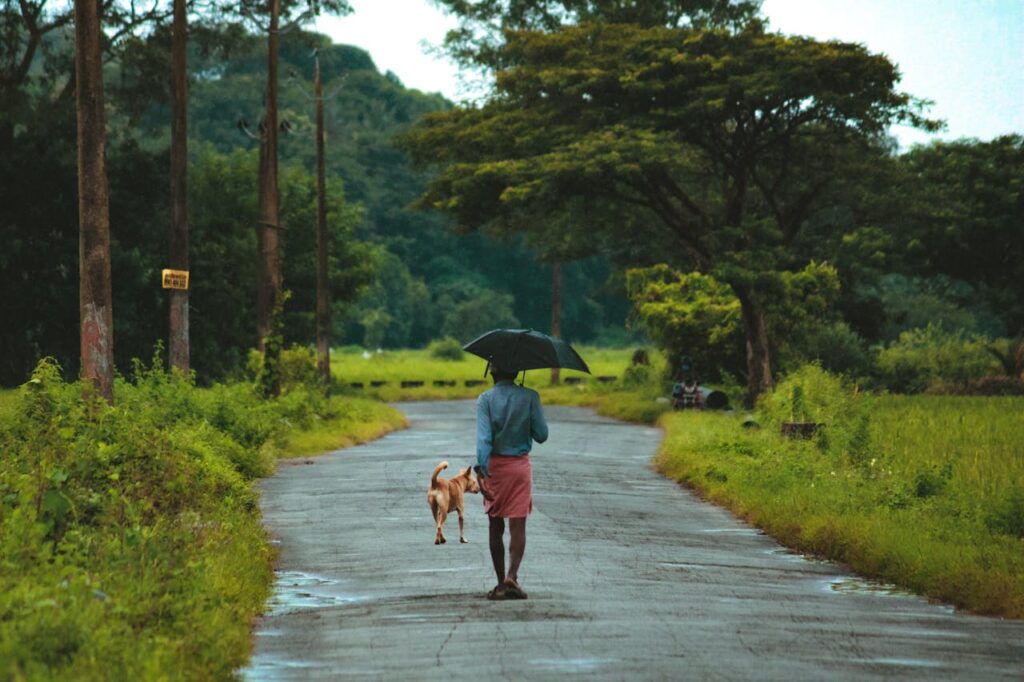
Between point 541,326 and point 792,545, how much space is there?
325 ft

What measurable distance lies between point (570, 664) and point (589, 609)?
235 centimetres

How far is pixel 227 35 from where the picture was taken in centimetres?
5350

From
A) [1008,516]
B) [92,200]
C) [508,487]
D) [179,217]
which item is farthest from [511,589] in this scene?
[179,217]

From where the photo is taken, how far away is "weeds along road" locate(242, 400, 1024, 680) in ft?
33.1

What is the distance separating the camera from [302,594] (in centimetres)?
1327

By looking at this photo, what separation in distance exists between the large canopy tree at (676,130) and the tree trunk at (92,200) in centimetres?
2130

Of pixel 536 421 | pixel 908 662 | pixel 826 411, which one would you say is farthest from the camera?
pixel 826 411

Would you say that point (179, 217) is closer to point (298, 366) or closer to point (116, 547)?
point (116, 547)

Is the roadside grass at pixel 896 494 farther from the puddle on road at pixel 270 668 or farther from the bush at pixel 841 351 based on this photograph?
the bush at pixel 841 351

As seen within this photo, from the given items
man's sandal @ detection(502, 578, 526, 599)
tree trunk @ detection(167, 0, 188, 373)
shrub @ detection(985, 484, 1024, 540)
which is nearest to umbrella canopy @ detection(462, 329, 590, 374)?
man's sandal @ detection(502, 578, 526, 599)

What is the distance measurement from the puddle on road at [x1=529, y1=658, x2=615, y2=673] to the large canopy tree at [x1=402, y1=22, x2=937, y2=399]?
31.0 meters

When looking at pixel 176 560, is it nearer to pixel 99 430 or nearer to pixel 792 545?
pixel 99 430

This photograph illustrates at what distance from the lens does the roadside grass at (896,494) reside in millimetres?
14578

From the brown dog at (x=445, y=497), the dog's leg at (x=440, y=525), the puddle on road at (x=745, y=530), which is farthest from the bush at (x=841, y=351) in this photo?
the dog's leg at (x=440, y=525)
